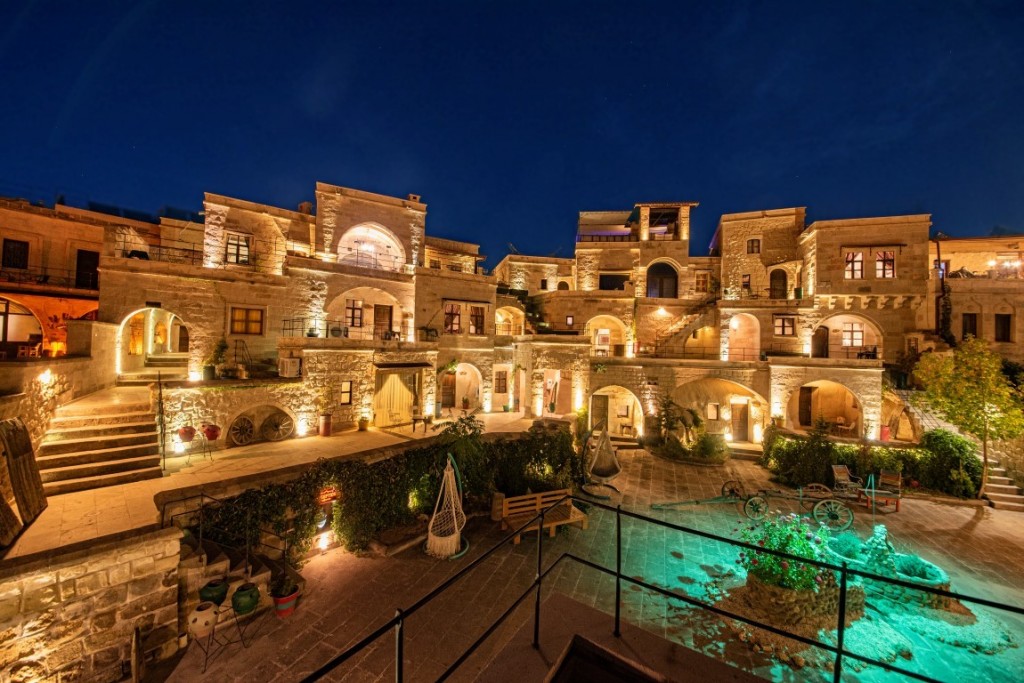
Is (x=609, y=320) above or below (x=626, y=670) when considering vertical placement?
above

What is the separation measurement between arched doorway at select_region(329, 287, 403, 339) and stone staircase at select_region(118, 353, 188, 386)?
18.8ft

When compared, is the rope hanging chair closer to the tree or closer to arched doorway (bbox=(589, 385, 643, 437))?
arched doorway (bbox=(589, 385, 643, 437))

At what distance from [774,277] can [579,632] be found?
2837cm

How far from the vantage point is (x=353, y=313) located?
63.5ft

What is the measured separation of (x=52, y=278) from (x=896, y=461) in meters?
35.2

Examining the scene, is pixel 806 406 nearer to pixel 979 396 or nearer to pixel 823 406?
pixel 823 406

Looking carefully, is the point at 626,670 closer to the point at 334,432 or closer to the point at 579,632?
the point at 579,632

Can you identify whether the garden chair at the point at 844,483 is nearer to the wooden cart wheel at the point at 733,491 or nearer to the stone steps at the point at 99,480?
the wooden cart wheel at the point at 733,491

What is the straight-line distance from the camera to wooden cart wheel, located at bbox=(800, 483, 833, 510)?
41.0 feet

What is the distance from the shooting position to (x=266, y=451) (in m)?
11.4

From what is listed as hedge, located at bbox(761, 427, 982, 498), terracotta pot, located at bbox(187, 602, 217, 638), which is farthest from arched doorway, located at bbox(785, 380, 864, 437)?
terracotta pot, located at bbox(187, 602, 217, 638)

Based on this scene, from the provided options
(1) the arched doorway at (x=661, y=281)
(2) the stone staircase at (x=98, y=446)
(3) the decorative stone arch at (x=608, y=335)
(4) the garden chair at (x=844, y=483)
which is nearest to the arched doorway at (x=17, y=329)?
(2) the stone staircase at (x=98, y=446)

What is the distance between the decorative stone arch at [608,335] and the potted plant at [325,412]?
15832 millimetres

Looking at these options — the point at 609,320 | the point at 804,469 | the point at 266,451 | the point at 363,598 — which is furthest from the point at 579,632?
the point at 609,320
